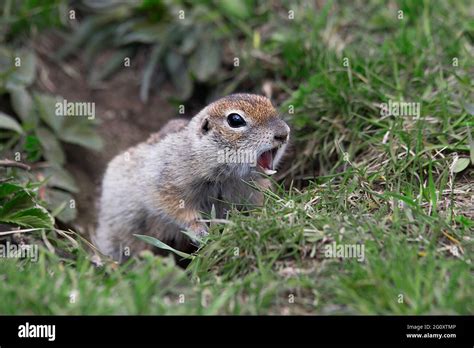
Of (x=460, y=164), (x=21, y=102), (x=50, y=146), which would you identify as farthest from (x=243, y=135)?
(x=21, y=102)

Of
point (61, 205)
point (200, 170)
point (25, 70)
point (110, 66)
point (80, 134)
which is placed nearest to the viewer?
point (200, 170)

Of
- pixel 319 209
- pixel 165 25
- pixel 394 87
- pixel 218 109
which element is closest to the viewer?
pixel 319 209

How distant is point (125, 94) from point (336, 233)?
4.74 metres

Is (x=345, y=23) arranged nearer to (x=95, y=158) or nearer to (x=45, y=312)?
(x=95, y=158)

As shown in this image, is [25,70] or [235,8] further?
[235,8]

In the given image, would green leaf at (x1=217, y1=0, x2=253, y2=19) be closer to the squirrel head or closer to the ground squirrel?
the ground squirrel

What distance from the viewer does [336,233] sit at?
14.0ft

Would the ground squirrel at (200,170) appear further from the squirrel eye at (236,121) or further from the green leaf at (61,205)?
the green leaf at (61,205)

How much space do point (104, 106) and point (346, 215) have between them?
4.37 meters

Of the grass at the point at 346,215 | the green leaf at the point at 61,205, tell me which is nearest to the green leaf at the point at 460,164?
the grass at the point at 346,215

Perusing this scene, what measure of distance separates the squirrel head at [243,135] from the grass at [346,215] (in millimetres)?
400

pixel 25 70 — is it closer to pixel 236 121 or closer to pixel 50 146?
pixel 50 146

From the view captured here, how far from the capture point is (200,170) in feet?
18.1

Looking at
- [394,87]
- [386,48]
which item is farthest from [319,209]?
[386,48]
